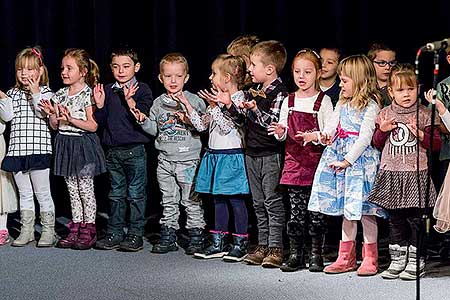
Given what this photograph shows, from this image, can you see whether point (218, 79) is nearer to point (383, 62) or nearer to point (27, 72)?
point (383, 62)

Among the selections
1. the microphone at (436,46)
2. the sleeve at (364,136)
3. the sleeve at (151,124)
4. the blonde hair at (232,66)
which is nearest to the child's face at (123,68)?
the sleeve at (151,124)

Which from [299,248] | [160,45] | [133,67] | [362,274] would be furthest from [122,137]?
[362,274]

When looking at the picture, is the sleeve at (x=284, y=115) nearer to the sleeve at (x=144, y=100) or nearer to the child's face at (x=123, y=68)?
the sleeve at (x=144, y=100)

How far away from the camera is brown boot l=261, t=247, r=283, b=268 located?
431cm

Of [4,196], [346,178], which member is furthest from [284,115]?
[4,196]

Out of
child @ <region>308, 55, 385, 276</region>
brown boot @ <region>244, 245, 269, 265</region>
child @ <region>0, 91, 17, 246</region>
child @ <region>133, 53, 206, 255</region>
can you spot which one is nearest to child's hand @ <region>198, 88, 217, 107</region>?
child @ <region>133, 53, 206, 255</region>

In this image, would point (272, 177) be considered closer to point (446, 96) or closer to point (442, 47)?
point (446, 96)

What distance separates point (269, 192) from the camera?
432cm

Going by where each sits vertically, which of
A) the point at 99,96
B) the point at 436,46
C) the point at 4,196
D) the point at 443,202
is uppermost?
the point at 436,46

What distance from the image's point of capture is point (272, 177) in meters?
4.32

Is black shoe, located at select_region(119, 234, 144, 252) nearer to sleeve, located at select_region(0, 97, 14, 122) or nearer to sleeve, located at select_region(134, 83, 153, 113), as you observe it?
sleeve, located at select_region(134, 83, 153, 113)

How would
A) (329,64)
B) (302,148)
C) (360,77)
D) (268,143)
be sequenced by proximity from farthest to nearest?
(329,64), (268,143), (302,148), (360,77)

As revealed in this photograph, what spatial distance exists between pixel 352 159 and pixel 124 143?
4.15ft

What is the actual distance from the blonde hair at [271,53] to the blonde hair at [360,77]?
0.33 metres
